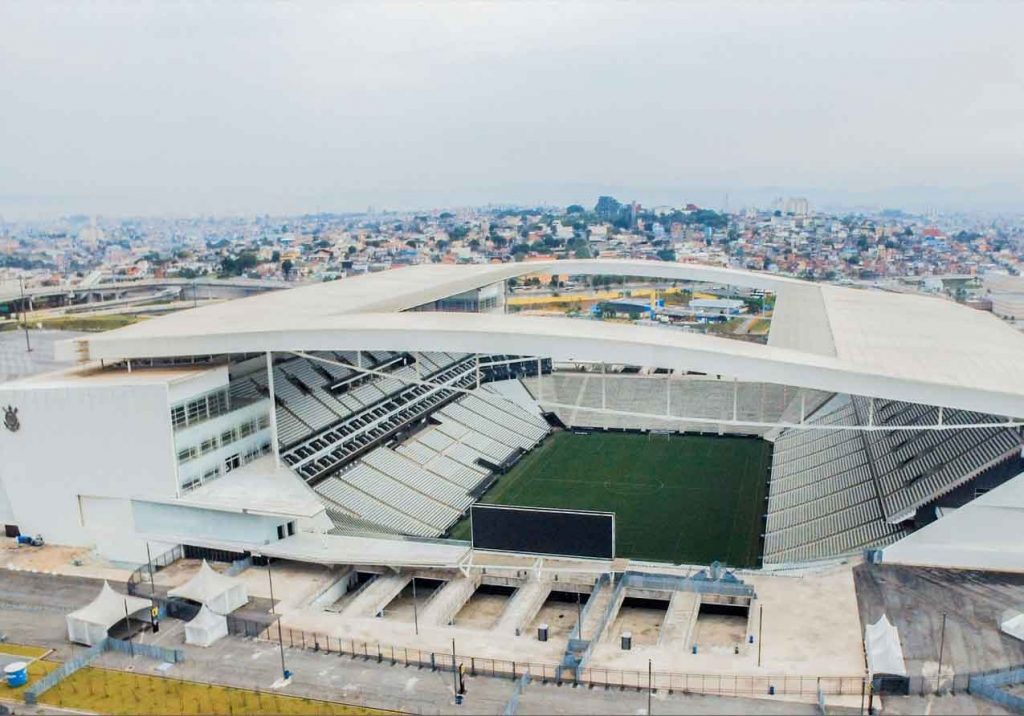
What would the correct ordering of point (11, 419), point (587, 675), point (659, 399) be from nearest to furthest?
point (587, 675), point (11, 419), point (659, 399)

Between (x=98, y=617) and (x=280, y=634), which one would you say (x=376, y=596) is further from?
(x=98, y=617)

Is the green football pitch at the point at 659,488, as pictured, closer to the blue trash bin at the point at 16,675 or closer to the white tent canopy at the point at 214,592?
the white tent canopy at the point at 214,592

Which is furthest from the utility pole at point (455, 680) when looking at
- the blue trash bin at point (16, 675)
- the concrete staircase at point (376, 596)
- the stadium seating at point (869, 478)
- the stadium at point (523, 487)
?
the stadium seating at point (869, 478)

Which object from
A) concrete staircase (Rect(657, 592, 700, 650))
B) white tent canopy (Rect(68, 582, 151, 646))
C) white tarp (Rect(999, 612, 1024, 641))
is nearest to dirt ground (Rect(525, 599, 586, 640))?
concrete staircase (Rect(657, 592, 700, 650))

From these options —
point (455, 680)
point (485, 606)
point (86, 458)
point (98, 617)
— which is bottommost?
point (485, 606)

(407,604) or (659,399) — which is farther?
(659,399)

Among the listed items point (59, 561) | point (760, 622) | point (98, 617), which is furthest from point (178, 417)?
point (760, 622)

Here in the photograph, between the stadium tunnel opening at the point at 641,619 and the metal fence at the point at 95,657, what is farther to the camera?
the stadium tunnel opening at the point at 641,619

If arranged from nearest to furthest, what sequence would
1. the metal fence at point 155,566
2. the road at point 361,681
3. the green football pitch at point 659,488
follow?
the road at point 361,681, the metal fence at point 155,566, the green football pitch at point 659,488
